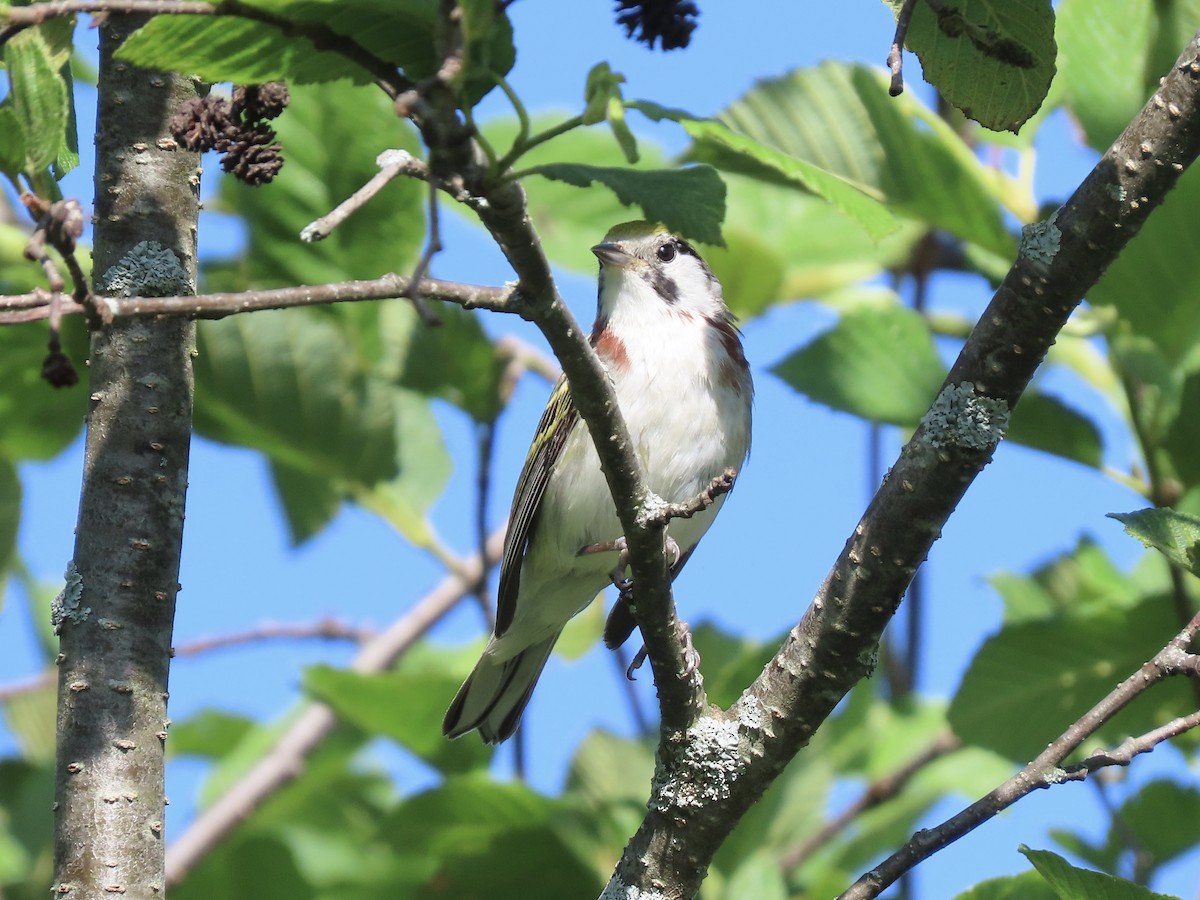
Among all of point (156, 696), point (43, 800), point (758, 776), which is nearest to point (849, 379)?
point (758, 776)

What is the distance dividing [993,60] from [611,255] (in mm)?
2811

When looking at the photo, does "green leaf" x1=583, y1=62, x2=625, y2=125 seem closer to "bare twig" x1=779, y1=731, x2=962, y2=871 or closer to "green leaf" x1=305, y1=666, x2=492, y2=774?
"green leaf" x1=305, y1=666, x2=492, y2=774

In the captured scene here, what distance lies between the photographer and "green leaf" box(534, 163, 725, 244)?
6.83 ft

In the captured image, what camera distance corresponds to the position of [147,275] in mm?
2809

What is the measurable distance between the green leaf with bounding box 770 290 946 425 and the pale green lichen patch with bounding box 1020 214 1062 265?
4.65ft

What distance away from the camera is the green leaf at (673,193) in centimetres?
208

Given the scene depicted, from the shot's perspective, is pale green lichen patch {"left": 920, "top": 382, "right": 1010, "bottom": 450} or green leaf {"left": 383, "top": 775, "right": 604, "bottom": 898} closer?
pale green lichen patch {"left": 920, "top": 382, "right": 1010, "bottom": 450}

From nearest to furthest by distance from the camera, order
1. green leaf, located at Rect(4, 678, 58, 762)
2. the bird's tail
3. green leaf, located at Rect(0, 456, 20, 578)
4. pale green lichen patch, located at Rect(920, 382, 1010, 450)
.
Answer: pale green lichen patch, located at Rect(920, 382, 1010, 450) < green leaf, located at Rect(0, 456, 20, 578) < the bird's tail < green leaf, located at Rect(4, 678, 58, 762)

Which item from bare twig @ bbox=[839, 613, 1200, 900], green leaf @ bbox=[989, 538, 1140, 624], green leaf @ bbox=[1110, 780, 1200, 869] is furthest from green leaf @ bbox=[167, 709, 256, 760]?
bare twig @ bbox=[839, 613, 1200, 900]

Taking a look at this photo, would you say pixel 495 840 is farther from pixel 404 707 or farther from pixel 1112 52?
pixel 1112 52

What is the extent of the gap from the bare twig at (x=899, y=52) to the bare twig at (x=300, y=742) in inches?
97.6

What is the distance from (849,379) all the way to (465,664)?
2498 millimetres

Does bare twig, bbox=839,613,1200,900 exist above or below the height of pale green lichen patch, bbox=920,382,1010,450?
below

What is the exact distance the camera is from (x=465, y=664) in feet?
18.8
